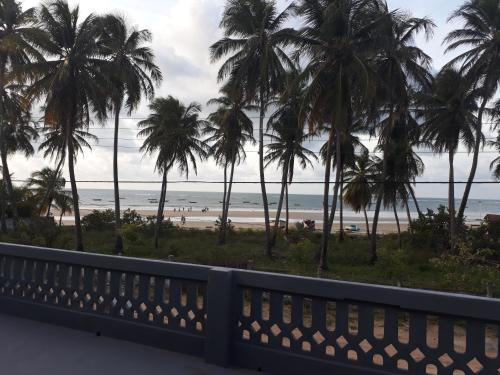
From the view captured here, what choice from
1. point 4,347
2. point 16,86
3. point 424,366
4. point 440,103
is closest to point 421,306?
point 424,366

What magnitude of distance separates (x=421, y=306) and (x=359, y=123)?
30.9 meters

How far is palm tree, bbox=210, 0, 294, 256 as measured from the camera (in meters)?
24.8

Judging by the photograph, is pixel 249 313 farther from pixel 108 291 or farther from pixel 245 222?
pixel 245 222

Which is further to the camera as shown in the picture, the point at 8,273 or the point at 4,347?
the point at 8,273

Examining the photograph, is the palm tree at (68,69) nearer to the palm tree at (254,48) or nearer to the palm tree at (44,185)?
the palm tree at (254,48)

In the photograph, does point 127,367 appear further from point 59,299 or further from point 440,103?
point 440,103

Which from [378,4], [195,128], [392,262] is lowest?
[392,262]

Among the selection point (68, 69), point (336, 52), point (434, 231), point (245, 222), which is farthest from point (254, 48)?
point (245, 222)

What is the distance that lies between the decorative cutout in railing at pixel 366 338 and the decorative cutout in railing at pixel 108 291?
54 cm

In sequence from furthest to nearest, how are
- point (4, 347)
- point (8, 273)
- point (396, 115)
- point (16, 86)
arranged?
point (16, 86), point (396, 115), point (8, 273), point (4, 347)

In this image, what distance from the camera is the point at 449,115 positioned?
27.1 metres

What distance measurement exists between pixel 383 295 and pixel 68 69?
77.2ft

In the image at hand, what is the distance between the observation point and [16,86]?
31828mm

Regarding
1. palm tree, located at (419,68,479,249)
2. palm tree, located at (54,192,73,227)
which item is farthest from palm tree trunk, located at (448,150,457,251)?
palm tree, located at (54,192,73,227)
